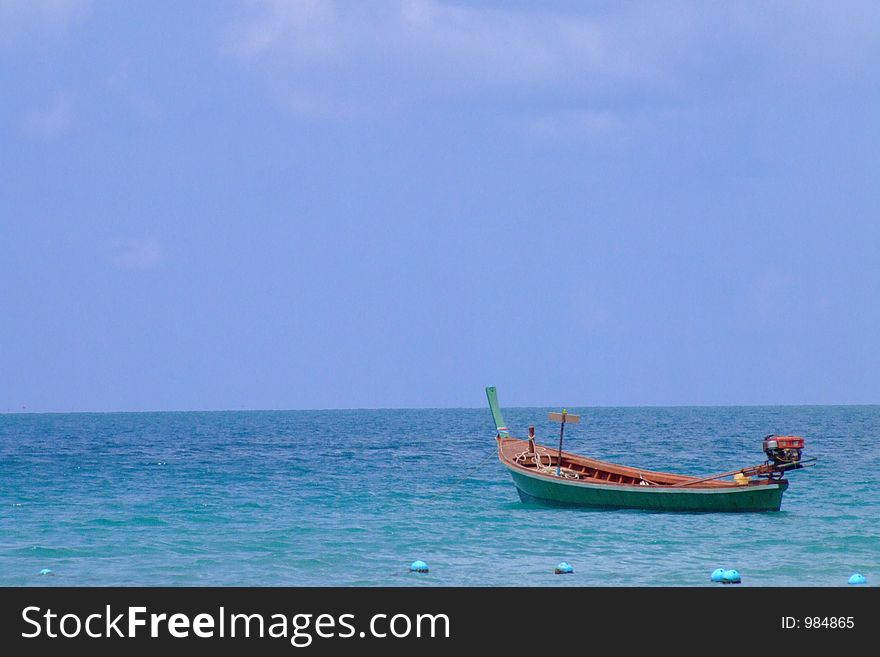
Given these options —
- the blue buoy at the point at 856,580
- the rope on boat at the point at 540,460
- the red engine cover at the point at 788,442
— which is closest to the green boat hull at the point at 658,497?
the red engine cover at the point at 788,442

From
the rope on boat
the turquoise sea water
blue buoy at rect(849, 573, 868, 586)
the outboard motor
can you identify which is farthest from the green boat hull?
blue buoy at rect(849, 573, 868, 586)

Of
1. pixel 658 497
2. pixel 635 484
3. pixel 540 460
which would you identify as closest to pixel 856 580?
pixel 658 497

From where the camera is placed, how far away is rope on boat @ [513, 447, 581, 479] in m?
42.9

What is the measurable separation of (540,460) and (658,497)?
7.15 m

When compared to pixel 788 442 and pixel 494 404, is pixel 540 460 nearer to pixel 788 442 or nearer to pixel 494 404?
pixel 494 404

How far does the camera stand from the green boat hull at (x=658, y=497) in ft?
123

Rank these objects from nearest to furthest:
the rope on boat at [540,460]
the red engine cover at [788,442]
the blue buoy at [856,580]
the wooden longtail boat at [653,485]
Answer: the blue buoy at [856,580] < the red engine cover at [788,442] < the wooden longtail boat at [653,485] < the rope on boat at [540,460]

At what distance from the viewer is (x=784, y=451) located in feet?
122

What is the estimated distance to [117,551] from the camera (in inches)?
1227

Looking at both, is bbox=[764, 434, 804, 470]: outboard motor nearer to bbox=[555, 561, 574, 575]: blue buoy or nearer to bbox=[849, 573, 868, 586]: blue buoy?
bbox=[849, 573, 868, 586]: blue buoy

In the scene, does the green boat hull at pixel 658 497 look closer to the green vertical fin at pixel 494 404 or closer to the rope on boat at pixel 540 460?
the rope on boat at pixel 540 460
